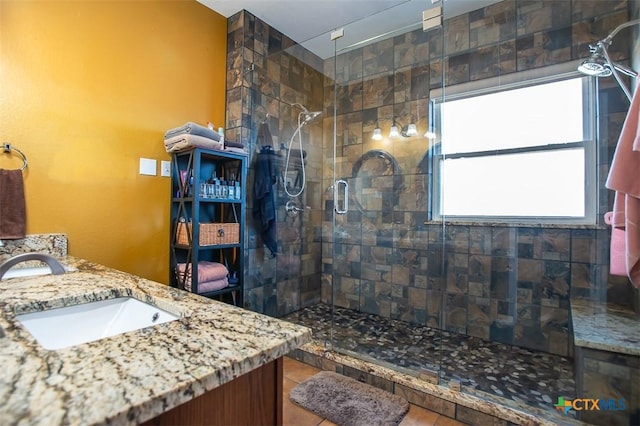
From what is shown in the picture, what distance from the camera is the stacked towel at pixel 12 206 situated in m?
1.59

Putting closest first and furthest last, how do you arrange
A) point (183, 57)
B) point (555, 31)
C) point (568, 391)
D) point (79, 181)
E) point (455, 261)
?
point (568, 391) < point (79, 181) < point (555, 31) < point (183, 57) < point (455, 261)


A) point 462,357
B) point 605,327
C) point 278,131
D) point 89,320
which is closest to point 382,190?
point 278,131

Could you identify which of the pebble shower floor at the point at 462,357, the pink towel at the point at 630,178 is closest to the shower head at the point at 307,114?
the pebble shower floor at the point at 462,357

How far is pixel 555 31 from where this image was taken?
88.1 inches

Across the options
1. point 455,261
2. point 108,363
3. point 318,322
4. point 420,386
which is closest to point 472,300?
point 455,261

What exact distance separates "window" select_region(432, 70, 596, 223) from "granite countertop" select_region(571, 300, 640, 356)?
60cm

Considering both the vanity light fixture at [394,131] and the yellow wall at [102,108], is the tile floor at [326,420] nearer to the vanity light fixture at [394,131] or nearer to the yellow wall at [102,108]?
the yellow wall at [102,108]

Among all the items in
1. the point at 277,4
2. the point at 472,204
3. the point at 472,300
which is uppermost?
the point at 277,4

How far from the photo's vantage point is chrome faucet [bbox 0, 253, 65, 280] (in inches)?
39.2

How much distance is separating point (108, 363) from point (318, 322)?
2457 mm

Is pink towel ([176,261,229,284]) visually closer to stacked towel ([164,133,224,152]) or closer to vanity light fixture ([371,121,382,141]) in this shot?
stacked towel ([164,133,224,152])

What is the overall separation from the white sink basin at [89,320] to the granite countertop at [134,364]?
0.13 feet

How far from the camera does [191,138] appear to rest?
2061 millimetres

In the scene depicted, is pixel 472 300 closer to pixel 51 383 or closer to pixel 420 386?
pixel 420 386
